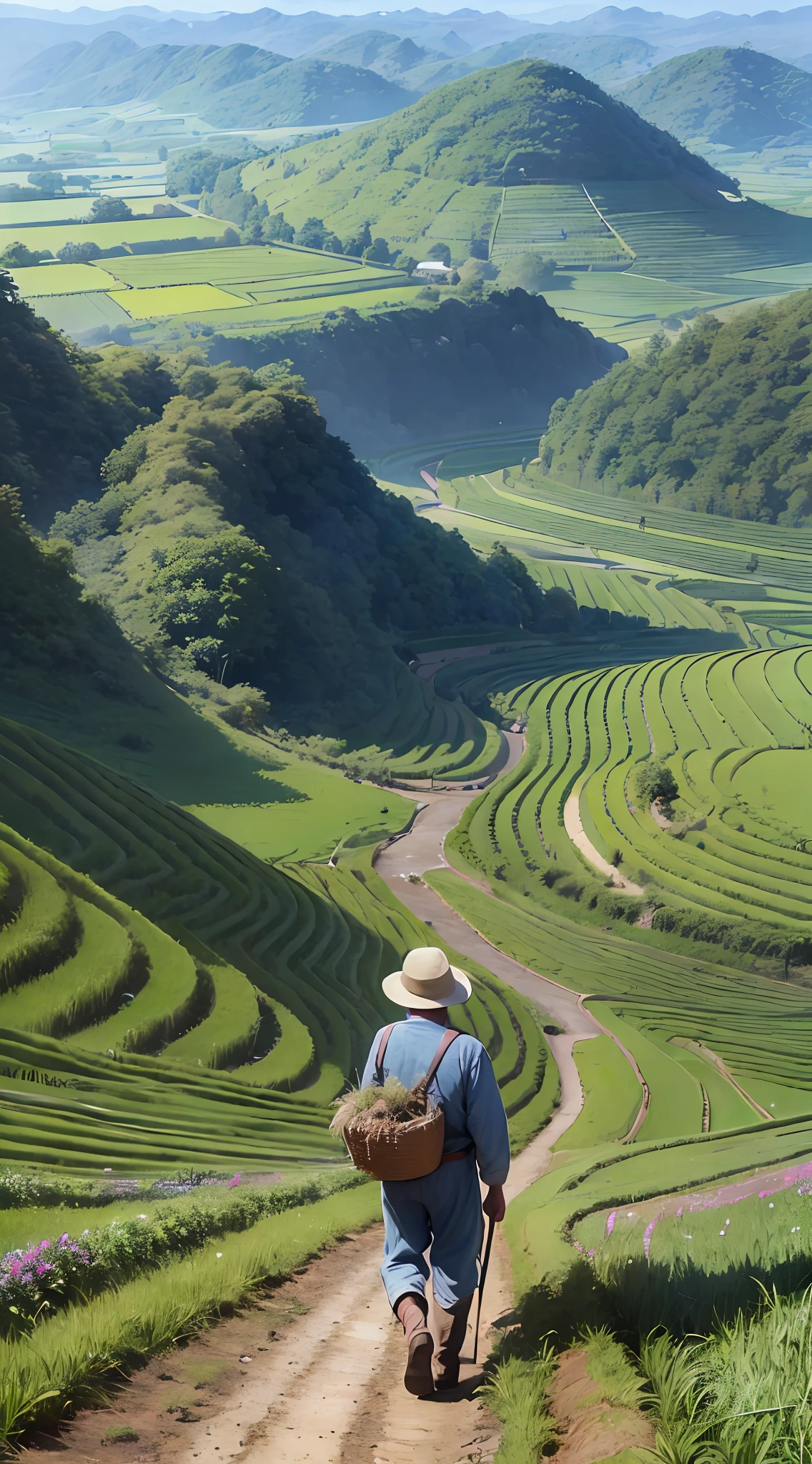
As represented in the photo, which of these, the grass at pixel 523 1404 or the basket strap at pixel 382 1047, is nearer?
the grass at pixel 523 1404

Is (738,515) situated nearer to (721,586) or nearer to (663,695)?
(721,586)

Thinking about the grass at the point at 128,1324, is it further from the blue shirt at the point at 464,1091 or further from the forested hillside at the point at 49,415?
the forested hillside at the point at 49,415

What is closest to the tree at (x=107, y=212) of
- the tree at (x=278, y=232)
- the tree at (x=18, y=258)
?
the tree at (x=18, y=258)

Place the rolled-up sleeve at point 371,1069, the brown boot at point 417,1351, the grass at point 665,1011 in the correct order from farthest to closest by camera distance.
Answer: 1. the grass at point 665,1011
2. the rolled-up sleeve at point 371,1069
3. the brown boot at point 417,1351

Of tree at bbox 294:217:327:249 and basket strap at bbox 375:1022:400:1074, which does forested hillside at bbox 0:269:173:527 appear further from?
tree at bbox 294:217:327:249

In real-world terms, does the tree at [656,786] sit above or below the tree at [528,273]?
below

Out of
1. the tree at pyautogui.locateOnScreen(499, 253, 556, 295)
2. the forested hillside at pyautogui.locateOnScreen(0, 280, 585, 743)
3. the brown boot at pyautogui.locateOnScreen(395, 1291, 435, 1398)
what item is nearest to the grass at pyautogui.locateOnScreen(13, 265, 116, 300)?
the forested hillside at pyautogui.locateOnScreen(0, 280, 585, 743)

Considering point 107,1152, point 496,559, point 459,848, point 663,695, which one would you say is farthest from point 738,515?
point 107,1152
